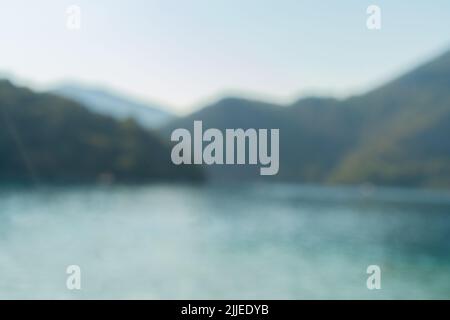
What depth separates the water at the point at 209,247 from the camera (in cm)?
877

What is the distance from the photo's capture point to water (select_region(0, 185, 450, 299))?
8773mm

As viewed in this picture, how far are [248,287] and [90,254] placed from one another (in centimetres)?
597

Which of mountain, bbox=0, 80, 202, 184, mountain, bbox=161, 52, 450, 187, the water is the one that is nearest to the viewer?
the water

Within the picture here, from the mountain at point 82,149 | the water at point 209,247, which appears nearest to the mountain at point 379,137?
the water at point 209,247

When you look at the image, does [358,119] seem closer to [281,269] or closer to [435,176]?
[435,176]

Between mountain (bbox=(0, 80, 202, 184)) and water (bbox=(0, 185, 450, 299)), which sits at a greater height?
mountain (bbox=(0, 80, 202, 184))

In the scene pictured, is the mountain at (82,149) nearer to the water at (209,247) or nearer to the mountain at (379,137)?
the water at (209,247)

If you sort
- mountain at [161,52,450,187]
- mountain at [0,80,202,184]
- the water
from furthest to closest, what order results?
mountain at [161,52,450,187]
mountain at [0,80,202,184]
the water

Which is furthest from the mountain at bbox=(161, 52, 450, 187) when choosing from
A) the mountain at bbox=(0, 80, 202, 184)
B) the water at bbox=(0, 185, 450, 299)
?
the mountain at bbox=(0, 80, 202, 184)

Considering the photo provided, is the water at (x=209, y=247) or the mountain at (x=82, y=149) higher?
the mountain at (x=82, y=149)

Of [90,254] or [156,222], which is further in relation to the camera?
[156,222]

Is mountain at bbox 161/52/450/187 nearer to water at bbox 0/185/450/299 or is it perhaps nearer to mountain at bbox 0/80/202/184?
water at bbox 0/185/450/299
